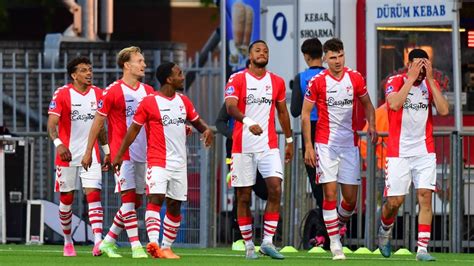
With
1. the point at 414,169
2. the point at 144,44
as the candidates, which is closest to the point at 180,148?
the point at 414,169

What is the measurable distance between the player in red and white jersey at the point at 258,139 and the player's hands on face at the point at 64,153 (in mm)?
1616

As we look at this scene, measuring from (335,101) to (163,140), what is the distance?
5.34 ft

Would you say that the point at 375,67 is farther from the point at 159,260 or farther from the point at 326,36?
the point at 159,260

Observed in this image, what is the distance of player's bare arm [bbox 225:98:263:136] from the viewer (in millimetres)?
16922

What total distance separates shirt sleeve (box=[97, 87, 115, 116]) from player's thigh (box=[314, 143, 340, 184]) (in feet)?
6.34

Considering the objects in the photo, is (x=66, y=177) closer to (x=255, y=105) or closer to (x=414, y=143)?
(x=255, y=105)

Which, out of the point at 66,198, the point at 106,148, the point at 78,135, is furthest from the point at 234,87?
the point at 66,198

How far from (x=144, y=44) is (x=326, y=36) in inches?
212

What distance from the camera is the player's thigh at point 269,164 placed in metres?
17.7

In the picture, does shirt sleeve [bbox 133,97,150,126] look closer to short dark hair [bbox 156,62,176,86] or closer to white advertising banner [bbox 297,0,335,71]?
short dark hair [bbox 156,62,176,86]

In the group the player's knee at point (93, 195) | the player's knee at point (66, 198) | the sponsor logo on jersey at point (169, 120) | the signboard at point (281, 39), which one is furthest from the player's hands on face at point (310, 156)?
the signboard at point (281, 39)

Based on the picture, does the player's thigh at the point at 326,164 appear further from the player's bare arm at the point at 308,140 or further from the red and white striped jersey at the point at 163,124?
the red and white striped jersey at the point at 163,124

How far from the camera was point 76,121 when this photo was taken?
61.3ft

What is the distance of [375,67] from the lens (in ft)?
72.3
